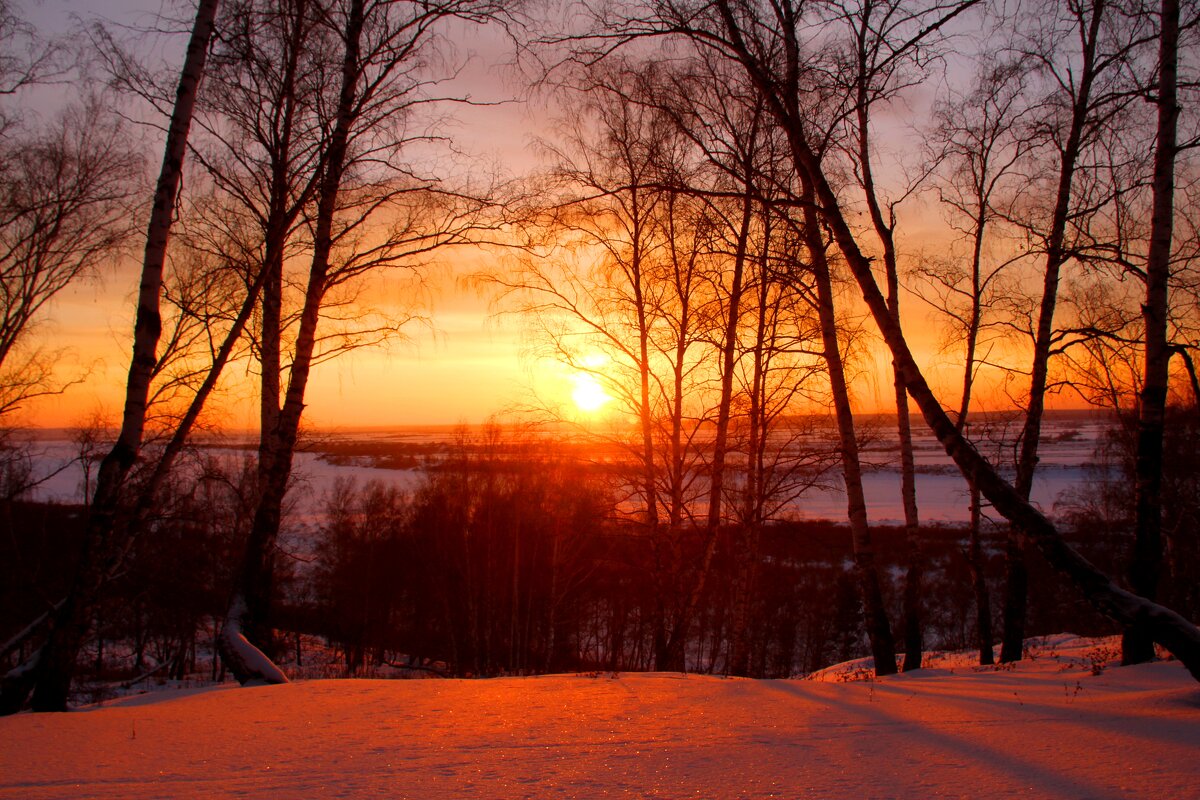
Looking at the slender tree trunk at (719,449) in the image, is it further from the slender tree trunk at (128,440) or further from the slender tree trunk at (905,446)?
the slender tree trunk at (128,440)

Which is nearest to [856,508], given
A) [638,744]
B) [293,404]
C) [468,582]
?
[638,744]

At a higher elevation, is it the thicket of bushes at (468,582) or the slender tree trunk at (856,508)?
the slender tree trunk at (856,508)

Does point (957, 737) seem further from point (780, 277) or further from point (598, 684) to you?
point (780, 277)

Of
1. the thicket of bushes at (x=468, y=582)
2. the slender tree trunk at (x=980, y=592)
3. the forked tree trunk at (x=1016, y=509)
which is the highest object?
the forked tree trunk at (x=1016, y=509)

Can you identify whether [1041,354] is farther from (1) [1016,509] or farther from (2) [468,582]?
(2) [468,582]

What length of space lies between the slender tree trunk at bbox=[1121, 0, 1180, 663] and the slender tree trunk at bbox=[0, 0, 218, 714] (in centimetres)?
822

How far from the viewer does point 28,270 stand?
1312 centimetres

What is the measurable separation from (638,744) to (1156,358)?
5538mm

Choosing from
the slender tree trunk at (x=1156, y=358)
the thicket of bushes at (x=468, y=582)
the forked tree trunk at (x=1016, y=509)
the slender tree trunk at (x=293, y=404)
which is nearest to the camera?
the forked tree trunk at (x=1016, y=509)

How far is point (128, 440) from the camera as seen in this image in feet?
19.3

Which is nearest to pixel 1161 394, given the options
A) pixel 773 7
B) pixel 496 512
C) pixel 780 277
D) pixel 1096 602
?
pixel 1096 602

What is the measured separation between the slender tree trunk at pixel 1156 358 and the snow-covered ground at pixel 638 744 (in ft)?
2.98

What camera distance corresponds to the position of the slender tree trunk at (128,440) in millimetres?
5801

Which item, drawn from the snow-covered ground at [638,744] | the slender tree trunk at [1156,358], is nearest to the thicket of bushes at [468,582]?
the slender tree trunk at [1156,358]
